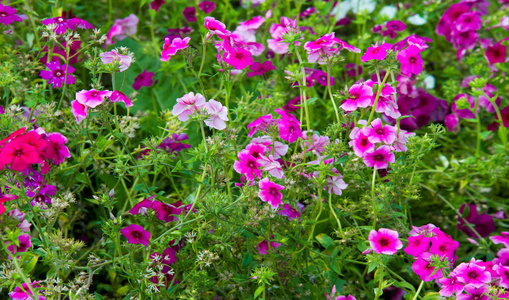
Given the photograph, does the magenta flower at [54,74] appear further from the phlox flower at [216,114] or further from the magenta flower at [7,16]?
the phlox flower at [216,114]

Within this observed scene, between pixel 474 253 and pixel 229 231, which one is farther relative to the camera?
pixel 474 253

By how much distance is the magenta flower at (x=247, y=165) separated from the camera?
1.39 metres

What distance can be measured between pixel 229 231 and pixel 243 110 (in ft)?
1.21

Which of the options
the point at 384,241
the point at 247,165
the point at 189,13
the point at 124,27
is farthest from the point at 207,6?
the point at 384,241

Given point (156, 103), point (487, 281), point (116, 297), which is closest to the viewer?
point (487, 281)

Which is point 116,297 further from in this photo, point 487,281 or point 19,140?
point 487,281

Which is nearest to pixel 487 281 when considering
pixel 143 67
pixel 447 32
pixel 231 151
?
pixel 231 151

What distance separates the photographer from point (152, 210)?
1.54 m

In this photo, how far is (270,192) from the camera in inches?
54.2

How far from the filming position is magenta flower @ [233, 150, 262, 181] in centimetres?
139

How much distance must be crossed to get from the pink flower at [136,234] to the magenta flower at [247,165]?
13.0 inches

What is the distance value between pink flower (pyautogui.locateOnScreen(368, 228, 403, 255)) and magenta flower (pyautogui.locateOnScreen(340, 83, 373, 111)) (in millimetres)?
338

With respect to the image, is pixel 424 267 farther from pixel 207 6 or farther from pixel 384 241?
pixel 207 6

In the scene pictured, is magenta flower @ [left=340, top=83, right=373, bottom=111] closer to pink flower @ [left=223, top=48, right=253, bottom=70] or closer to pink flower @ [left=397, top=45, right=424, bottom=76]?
pink flower @ [left=397, top=45, right=424, bottom=76]
